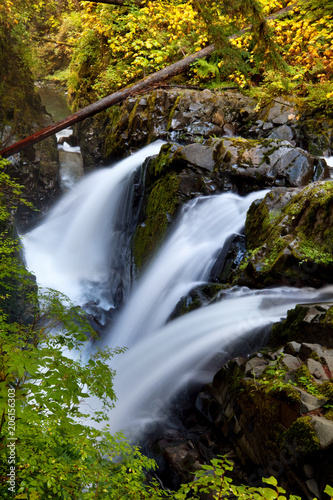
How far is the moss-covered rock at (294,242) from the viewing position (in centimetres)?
479

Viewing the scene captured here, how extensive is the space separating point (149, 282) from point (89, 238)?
3.78m

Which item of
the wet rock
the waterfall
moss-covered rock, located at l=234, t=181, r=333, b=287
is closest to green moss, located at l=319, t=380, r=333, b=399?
the waterfall

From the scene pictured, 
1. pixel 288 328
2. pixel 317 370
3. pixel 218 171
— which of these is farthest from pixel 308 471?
pixel 218 171

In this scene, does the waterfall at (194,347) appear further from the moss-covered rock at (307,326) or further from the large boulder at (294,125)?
the large boulder at (294,125)

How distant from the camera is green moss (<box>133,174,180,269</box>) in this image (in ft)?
24.6

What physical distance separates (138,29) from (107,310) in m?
10.1

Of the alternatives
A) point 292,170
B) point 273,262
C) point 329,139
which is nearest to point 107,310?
point 273,262

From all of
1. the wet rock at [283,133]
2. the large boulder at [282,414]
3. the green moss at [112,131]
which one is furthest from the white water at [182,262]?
the green moss at [112,131]

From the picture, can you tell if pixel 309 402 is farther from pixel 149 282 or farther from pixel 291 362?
pixel 149 282

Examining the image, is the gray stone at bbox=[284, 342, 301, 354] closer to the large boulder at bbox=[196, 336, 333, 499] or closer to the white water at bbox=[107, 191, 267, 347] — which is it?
the large boulder at bbox=[196, 336, 333, 499]

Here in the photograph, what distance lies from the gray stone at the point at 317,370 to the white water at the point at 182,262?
10.5ft

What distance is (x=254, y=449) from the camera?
3146 mm

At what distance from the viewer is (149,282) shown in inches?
287

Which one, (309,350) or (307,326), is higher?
(309,350)
